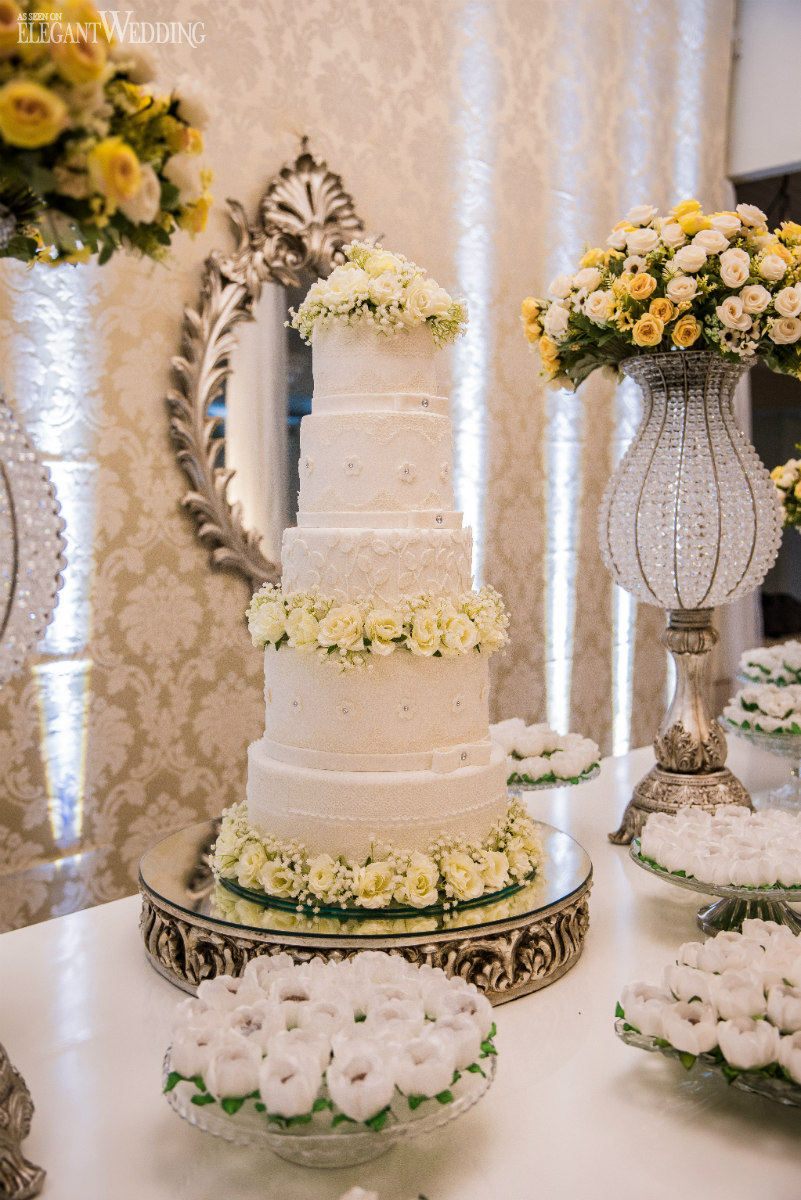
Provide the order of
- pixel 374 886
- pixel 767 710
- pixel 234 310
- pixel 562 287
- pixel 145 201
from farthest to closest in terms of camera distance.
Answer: pixel 234 310
pixel 767 710
pixel 562 287
pixel 374 886
pixel 145 201

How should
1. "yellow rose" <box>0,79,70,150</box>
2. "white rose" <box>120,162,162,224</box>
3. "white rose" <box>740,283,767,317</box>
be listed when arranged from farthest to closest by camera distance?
"white rose" <box>740,283,767,317</box>, "white rose" <box>120,162,162,224</box>, "yellow rose" <box>0,79,70,150</box>

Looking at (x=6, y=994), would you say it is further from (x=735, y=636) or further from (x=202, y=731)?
(x=735, y=636)

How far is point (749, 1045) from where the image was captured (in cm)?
122

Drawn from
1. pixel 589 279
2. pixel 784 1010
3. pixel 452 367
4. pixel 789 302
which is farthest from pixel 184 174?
pixel 452 367

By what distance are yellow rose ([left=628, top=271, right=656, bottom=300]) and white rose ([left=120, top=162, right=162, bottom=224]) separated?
154 cm

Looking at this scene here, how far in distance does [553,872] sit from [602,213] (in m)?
4.37

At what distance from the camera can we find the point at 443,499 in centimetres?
199

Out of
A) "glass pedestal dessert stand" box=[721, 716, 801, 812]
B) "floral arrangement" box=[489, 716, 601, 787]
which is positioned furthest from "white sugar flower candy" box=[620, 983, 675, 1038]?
"glass pedestal dessert stand" box=[721, 716, 801, 812]

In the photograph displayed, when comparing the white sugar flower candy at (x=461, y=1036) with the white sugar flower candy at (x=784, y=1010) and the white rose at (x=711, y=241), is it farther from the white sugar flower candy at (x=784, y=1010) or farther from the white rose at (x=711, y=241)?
the white rose at (x=711, y=241)

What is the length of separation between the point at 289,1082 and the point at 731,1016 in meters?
0.59

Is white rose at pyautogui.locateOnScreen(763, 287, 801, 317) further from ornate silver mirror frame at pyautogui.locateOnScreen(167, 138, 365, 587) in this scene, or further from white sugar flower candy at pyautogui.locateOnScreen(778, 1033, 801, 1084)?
ornate silver mirror frame at pyautogui.locateOnScreen(167, 138, 365, 587)

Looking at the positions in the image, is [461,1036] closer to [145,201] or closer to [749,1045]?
[749,1045]

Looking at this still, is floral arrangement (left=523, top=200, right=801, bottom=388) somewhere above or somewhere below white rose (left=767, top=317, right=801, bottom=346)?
above

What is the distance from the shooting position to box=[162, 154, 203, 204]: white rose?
109cm
